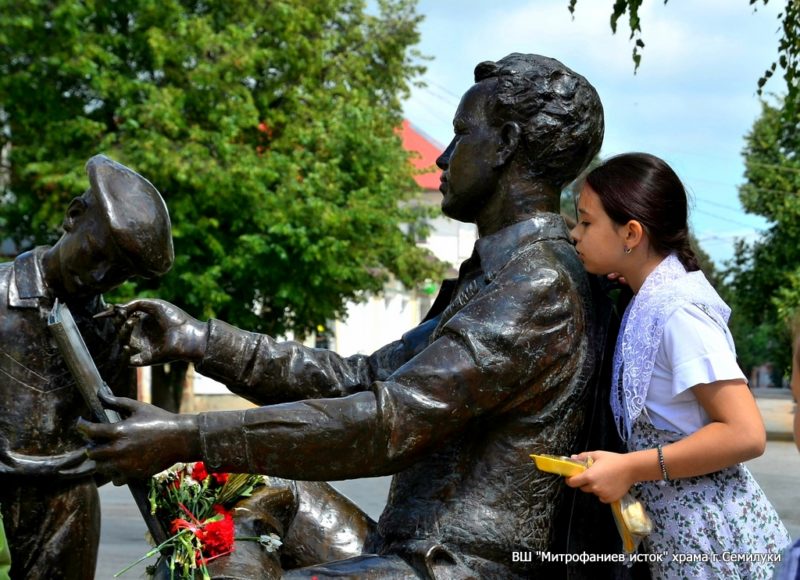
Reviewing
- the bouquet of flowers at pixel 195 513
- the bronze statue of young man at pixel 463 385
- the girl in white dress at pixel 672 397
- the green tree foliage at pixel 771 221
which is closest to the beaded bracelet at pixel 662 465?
the girl in white dress at pixel 672 397

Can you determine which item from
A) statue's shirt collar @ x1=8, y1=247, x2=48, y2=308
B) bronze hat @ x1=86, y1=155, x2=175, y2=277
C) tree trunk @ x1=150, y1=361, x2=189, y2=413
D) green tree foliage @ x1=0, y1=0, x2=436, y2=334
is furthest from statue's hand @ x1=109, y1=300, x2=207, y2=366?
tree trunk @ x1=150, y1=361, x2=189, y2=413

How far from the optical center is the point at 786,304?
67.8 feet

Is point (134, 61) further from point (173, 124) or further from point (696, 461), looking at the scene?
point (696, 461)

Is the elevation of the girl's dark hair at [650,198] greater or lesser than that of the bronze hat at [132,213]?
greater

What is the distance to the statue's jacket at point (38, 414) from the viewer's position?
127 inches

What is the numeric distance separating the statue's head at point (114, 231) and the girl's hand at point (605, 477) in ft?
4.16

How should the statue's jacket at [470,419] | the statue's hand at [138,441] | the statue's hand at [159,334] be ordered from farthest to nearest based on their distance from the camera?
the statue's hand at [159,334] < the statue's jacket at [470,419] < the statue's hand at [138,441]

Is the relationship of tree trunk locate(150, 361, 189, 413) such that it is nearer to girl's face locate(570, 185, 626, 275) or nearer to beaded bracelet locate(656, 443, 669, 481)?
girl's face locate(570, 185, 626, 275)

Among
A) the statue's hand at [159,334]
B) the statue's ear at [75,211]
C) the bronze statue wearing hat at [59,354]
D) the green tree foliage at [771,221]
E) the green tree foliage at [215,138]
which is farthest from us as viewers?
the green tree foliage at [771,221]

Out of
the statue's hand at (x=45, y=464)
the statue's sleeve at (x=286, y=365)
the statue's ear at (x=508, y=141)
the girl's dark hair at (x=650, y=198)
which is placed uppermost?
the statue's ear at (x=508, y=141)

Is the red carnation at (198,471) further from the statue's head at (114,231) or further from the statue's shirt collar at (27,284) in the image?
the statue's shirt collar at (27,284)

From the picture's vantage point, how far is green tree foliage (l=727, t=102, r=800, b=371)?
2153 cm

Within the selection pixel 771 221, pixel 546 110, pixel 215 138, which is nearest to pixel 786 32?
pixel 546 110

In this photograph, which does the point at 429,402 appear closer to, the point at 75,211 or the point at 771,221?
the point at 75,211
